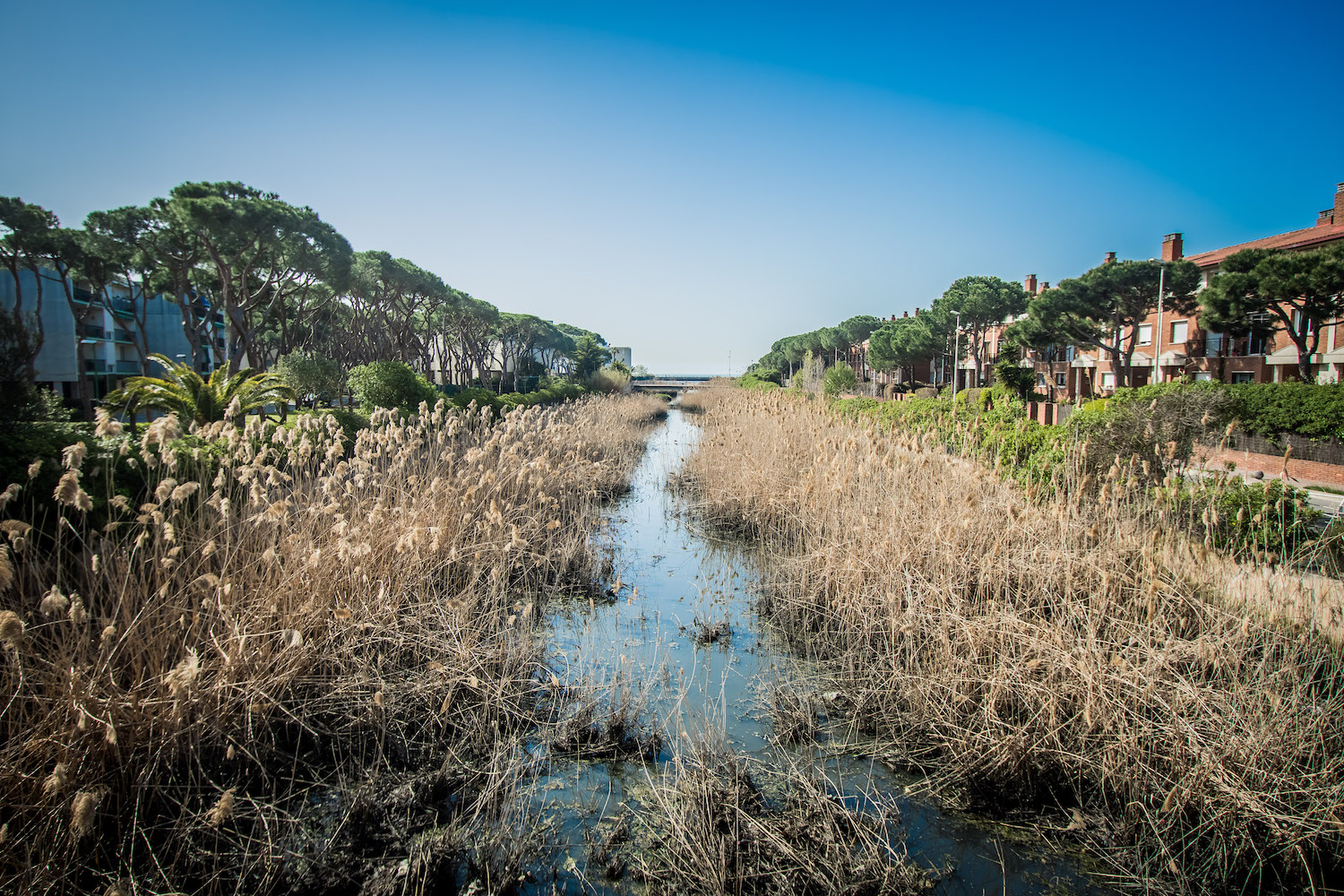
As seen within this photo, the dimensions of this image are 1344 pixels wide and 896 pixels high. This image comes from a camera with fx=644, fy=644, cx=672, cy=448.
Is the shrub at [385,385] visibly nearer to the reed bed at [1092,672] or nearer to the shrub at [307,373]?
the shrub at [307,373]

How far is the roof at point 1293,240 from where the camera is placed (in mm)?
24688

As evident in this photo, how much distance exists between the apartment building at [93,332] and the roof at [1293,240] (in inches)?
1622

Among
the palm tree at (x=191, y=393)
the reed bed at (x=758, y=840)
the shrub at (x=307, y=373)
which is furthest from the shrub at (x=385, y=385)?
the reed bed at (x=758, y=840)

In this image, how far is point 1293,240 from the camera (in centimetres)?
2661

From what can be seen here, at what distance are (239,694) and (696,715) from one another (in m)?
2.32

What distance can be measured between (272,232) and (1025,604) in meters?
22.4

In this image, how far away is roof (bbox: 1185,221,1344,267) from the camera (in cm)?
2469

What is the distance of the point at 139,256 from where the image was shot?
21.4 m

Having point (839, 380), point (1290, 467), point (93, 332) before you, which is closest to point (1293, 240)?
point (839, 380)

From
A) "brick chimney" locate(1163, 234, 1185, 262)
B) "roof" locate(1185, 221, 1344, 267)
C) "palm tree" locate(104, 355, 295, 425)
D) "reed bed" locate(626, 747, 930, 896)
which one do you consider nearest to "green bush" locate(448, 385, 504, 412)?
"palm tree" locate(104, 355, 295, 425)

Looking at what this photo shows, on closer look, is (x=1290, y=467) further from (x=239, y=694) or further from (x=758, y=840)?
(x=239, y=694)

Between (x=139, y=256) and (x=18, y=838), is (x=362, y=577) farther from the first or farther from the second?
(x=139, y=256)

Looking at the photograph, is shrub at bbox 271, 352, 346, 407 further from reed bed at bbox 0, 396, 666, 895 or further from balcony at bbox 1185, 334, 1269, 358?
balcony at bbox 1185, 334, 1269, 358

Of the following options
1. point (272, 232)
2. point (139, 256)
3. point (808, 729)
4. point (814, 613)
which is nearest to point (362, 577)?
point (808, 729)
